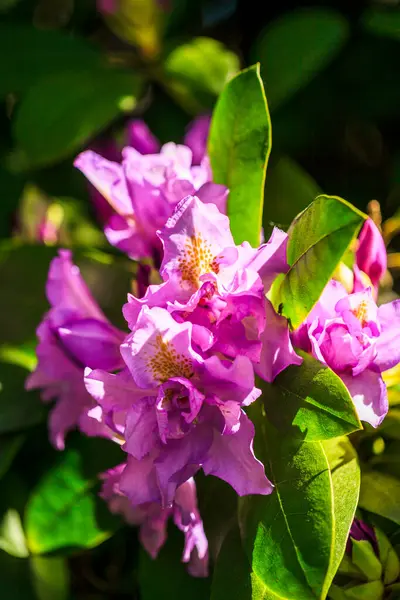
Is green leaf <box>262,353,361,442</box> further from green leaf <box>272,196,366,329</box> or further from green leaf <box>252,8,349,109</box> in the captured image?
green leaf <box>252,8,349,109</box>

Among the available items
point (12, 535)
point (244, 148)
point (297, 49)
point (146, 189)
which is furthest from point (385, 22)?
point (12, 535)

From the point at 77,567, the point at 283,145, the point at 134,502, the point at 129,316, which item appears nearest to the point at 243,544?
the point at 134,502

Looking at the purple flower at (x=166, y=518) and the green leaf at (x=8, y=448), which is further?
the green leaf at (x=8, y=448)

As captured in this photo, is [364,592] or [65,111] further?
[65,111]

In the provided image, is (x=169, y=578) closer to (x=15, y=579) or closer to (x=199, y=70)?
(x=15, y=579)

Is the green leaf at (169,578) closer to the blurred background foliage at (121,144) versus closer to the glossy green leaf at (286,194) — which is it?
the blurred background foliage at (121,144)

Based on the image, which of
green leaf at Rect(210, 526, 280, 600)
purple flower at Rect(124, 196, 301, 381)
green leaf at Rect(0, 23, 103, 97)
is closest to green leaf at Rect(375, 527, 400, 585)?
green leaf at Rect(210, 526, 280, 600)

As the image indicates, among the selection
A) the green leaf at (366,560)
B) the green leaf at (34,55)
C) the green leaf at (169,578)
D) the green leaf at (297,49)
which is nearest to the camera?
the green leaf at (366,560)

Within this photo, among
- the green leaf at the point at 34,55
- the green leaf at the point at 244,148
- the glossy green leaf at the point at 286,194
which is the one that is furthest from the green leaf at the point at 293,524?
Answer: the green leaf at the point at 34,55
